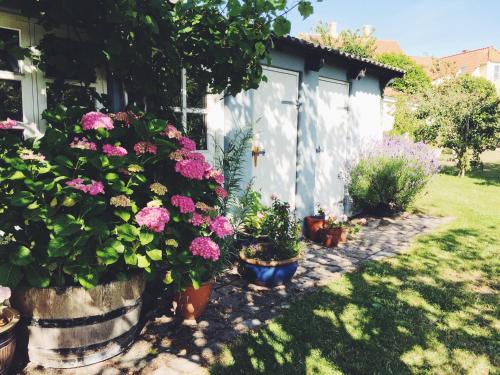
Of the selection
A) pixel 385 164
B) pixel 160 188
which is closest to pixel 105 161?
pixel 160 188

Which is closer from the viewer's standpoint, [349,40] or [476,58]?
[349,40]

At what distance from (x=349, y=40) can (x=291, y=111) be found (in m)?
23.0

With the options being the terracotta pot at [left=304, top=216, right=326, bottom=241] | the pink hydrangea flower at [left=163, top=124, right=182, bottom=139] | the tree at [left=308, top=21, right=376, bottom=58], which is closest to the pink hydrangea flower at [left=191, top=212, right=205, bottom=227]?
the pink hydrangea flower at [left=163, top=124, right=182, bottom=139]

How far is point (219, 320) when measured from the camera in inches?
163

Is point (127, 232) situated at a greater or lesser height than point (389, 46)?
lesser

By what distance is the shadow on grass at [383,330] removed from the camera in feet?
11.2

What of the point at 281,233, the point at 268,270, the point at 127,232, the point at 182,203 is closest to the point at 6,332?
the point at 127,232

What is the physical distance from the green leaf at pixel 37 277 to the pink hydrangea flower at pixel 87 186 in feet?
2.33

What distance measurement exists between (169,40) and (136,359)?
2.92 metres

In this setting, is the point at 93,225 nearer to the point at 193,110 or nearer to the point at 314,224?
the point at 193,110

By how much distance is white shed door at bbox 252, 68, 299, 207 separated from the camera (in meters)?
6.56

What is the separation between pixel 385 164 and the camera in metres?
8.59

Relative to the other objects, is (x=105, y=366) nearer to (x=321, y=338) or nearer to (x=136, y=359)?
(x=136, y=359)

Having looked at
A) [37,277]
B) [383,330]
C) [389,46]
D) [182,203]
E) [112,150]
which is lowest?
[383,330]
